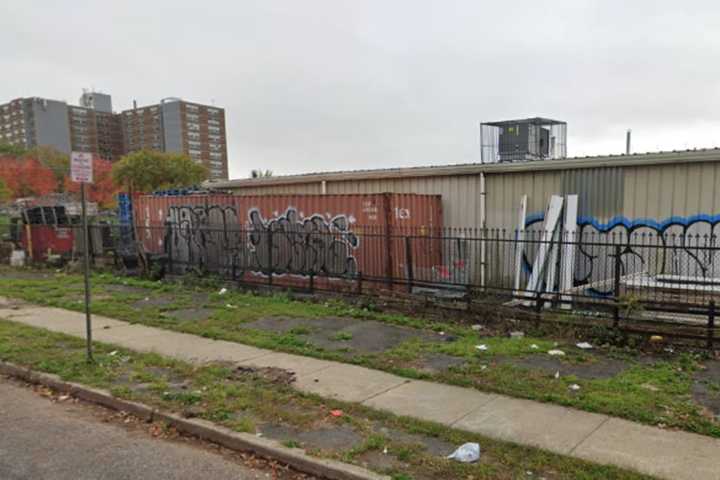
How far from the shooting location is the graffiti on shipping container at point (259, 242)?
11.8m

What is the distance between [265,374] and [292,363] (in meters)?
0.53

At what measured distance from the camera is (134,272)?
1490 cm

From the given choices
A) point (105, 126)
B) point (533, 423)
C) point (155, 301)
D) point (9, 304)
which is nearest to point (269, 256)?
point (155, 301)

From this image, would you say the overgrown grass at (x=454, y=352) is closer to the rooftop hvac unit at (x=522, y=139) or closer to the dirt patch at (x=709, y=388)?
the dirt patch at (x=709, y=388)

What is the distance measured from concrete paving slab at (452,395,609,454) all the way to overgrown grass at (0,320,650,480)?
195mm

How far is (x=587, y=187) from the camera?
10.4 metres

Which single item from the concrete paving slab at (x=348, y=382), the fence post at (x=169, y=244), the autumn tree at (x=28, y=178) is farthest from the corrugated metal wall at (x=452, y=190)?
the autumn tree at (x=28, y=178)

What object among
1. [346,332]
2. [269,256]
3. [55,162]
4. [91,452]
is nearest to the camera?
[91,452]

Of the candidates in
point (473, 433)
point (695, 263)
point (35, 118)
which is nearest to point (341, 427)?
point (473, 433)

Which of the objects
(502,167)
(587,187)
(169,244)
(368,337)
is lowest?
(368,337)

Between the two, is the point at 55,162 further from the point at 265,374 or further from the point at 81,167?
the point at 265,374

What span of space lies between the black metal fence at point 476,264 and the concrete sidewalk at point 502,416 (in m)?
3.13

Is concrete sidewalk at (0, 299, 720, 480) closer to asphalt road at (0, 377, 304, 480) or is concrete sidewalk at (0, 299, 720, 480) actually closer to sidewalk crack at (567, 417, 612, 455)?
sidewalk crack at (567, 417, 612, 455)

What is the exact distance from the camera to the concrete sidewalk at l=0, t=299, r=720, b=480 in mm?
4020
